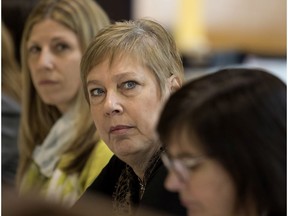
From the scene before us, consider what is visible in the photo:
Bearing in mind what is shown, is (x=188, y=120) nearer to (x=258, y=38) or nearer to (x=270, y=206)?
(x=270, y=206)

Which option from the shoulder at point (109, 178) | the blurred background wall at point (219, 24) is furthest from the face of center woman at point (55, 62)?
the blurred background wall at point (219, 24)

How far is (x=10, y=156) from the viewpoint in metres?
2.06

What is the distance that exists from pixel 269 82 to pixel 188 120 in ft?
0.41

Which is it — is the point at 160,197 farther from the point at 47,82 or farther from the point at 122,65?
the point at 47,82

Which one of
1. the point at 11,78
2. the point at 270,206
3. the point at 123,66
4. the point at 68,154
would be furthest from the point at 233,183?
the point at 11,78

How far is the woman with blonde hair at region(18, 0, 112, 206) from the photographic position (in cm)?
164

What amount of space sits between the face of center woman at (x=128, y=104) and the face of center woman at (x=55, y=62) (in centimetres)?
51

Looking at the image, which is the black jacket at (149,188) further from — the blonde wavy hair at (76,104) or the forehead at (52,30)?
the forehead at (52,30)

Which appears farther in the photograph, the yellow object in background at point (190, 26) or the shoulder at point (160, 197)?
the yellow object in background at point (190, 26)

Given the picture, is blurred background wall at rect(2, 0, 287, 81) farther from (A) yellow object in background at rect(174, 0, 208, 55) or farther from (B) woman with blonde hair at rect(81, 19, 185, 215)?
(B) woman with blonde hair at rect(81, 19, 185, 215)

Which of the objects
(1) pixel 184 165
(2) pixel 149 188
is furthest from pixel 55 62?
(1) pixel 184 165

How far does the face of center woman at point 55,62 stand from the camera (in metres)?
1.71

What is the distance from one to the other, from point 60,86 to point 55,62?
65mm

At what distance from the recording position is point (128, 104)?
1.21 m
